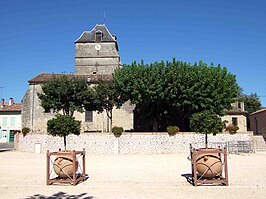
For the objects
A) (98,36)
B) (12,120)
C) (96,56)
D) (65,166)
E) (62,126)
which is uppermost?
(98,36)

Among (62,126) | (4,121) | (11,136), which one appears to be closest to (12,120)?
(4,121)

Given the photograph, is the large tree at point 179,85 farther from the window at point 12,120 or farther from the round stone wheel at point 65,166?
the window at point 12,120

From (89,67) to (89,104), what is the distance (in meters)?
14.6

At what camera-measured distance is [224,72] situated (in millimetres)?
24297

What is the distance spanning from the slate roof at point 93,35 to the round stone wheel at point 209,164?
3367 cm

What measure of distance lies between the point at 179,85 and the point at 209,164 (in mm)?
14516

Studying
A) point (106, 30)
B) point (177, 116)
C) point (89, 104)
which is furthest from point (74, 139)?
point (106, 30)

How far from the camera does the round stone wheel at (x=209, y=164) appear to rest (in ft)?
27.2

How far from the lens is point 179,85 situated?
22.3 metres

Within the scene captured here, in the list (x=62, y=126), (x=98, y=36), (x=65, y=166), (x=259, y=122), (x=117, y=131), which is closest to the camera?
(x=65, y=166)

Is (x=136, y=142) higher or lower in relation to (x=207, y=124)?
lower

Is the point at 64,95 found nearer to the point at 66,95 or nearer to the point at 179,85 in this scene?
the point at 66,95

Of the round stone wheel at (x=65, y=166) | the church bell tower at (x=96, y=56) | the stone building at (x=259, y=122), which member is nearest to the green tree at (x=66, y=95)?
the church bell tower at (x=96, y=56)

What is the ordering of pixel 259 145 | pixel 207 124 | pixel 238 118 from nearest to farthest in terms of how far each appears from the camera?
pixel 207 124 < pixel 259 145 < pixel 238 118
